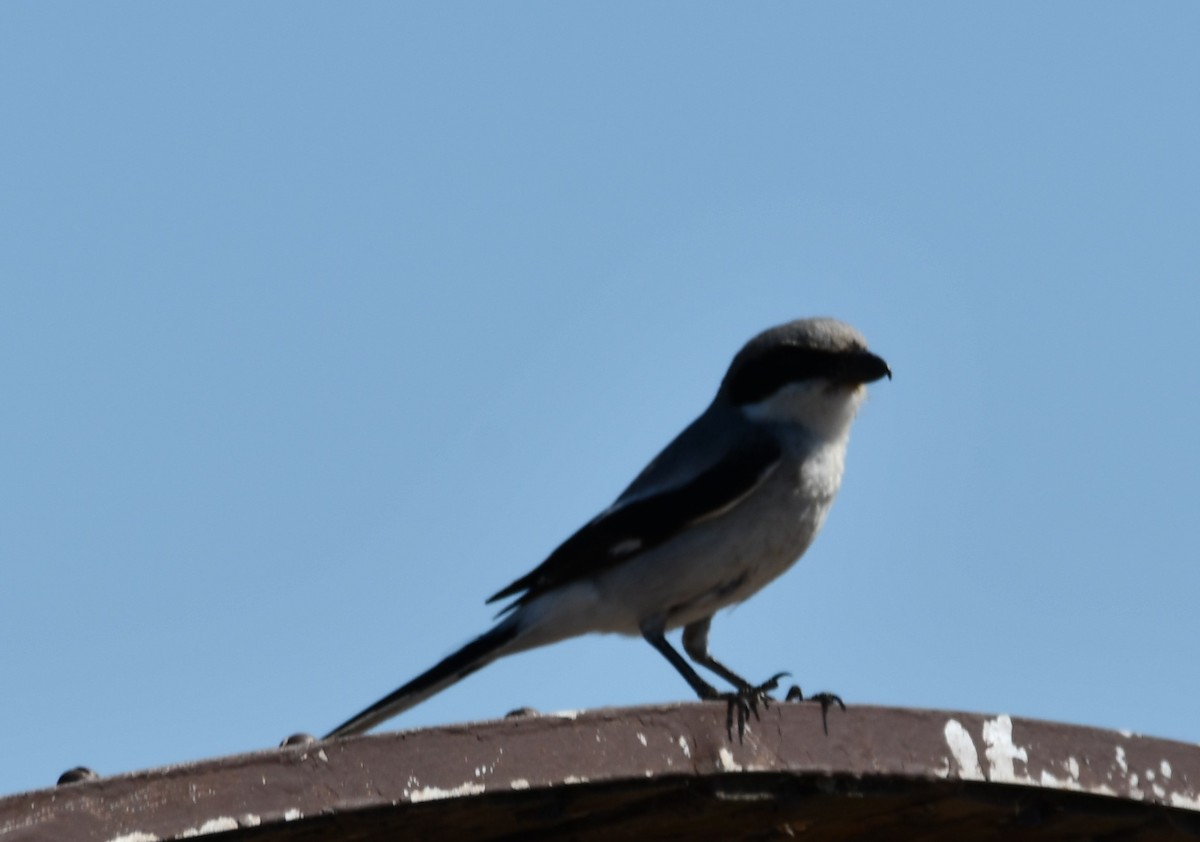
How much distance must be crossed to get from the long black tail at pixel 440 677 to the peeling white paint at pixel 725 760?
2275mm

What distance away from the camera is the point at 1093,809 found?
4234mm

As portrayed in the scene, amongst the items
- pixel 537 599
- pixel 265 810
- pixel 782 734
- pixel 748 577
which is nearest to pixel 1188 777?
pixel 782 734

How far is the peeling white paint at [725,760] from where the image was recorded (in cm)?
388

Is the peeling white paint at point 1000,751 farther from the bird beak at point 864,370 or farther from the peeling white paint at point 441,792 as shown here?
the bird beak at point 864,370

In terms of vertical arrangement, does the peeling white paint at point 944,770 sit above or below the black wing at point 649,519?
below

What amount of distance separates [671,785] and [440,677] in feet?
8.83

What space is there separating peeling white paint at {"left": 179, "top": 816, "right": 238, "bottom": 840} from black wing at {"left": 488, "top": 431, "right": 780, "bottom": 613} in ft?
11.1

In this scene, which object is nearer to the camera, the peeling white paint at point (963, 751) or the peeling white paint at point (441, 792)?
the peeling white paint at point (441, 792)

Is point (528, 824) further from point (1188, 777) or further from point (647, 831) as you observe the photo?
point (1188, 777)

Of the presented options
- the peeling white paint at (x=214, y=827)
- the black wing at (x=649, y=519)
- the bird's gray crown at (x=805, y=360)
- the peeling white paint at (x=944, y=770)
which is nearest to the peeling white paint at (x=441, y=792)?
the peeling white paint at (x=214, y=827)

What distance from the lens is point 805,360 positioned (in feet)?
24.1

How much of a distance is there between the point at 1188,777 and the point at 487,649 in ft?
9.77

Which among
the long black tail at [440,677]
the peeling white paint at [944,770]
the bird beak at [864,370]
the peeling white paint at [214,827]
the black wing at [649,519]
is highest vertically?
the bird beak at [864,370]

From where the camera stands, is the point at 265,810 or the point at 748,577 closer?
the point at 265,810
